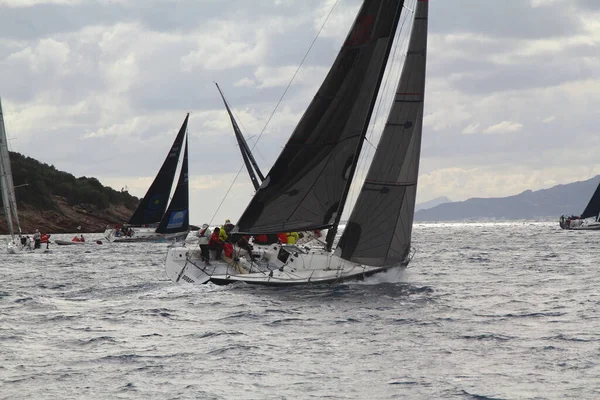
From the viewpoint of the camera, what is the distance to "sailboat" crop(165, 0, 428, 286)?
3012cm

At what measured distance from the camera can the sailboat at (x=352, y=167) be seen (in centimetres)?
3012

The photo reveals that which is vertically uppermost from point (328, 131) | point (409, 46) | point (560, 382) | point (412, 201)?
→ point (409, 46)

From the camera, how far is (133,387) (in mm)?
15203

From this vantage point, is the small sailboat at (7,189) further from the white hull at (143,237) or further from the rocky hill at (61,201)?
the rocky hill at (61,201)

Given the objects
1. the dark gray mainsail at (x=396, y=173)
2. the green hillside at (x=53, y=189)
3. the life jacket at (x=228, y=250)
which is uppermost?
the green hillside at (x=53, y=189)

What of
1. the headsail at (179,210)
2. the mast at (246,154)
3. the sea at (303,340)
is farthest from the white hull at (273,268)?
the headsail at (179,210)

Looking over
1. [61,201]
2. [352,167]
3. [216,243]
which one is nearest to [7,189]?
[216,243]

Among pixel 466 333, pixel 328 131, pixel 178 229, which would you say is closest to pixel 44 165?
pixel 178 229

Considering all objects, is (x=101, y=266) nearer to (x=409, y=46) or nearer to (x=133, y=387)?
(x=409, y=46)

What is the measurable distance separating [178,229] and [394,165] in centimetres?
4901

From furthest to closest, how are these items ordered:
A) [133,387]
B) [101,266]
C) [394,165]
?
[101,266] < [394,165] < [133,387]

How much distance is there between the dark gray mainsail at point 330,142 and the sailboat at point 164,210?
154 feet

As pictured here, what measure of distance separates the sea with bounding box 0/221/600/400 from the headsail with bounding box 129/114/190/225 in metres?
44.7

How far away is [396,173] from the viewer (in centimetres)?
3022
